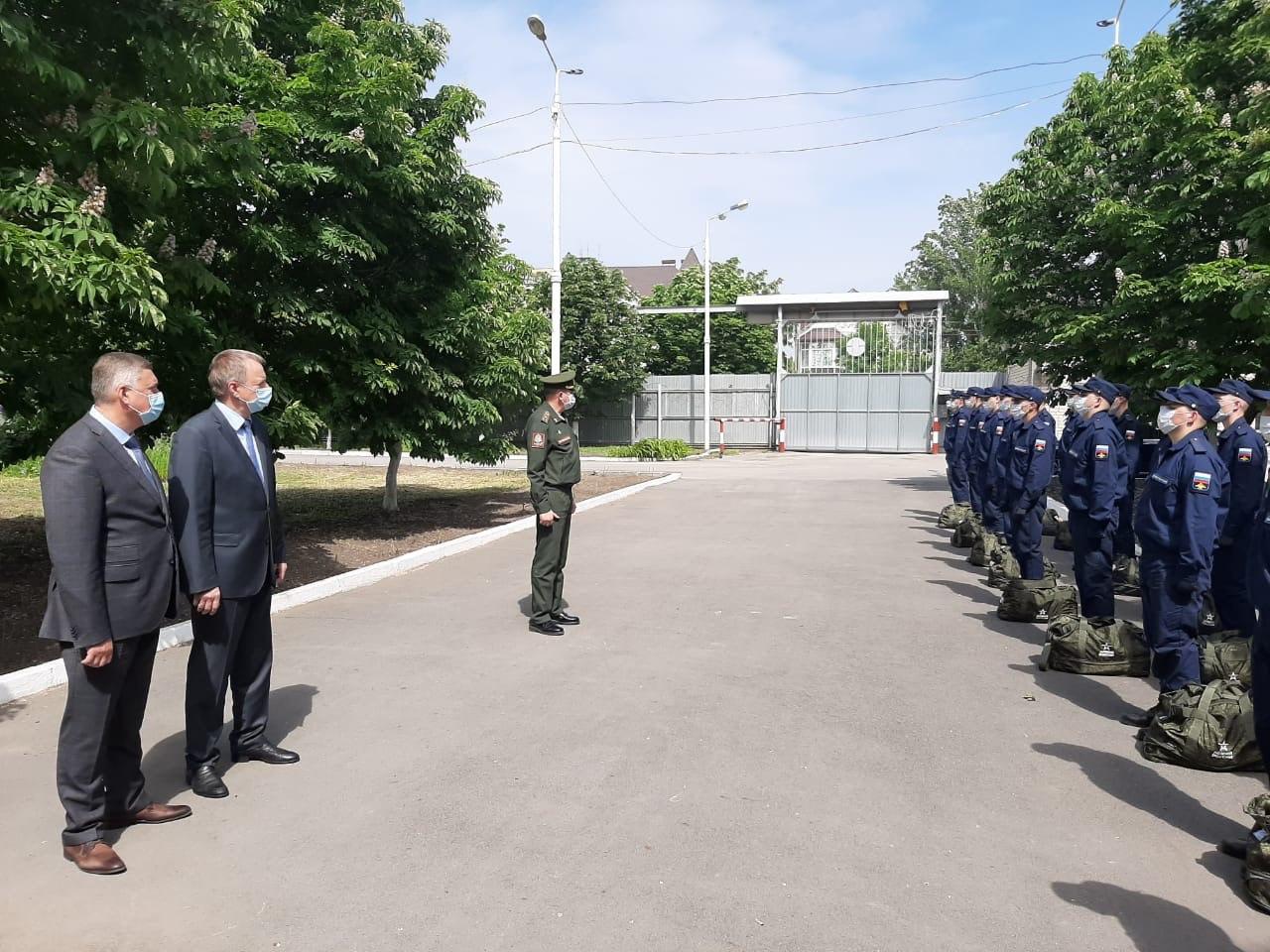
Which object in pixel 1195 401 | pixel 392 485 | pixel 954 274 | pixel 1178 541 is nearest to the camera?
pixel 1178 541

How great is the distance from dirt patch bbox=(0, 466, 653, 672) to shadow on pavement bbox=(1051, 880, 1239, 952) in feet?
20.3

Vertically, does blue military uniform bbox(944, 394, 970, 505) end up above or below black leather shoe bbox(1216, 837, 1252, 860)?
above

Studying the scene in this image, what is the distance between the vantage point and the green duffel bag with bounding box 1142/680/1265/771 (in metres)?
4.48

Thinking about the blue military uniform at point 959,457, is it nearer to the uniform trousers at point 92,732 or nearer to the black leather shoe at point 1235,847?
the black leather shoe at point 1235,847

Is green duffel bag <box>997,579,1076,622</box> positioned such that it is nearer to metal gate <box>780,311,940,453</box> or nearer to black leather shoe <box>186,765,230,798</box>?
black leather shoe <box>186,765,230,798</box>

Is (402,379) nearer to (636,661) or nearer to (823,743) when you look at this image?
(636,661)

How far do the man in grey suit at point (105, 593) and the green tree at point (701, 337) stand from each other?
1440 inches

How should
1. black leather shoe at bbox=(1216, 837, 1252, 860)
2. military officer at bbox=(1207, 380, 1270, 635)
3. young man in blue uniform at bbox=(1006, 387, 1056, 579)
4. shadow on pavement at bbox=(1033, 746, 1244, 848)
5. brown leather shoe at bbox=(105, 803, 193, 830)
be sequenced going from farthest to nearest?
young man in blue uniform at bbox=(1006, 387, 1056, 579)
military officer at bbox=(1207, 380, 1270, 635)
shadow on pavement at bbox=(1033, 746, 1244, 848)
brown leather shoe at bbox=(105, 803, 193, 830)
black leather shoe at bbox=(1216, 837, 1252, 860)

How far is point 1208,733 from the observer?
450 cm

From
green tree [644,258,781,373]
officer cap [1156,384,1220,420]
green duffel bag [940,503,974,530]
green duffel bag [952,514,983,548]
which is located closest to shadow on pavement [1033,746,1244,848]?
officer cap [1156,384,1220,420]

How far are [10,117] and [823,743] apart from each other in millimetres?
6197

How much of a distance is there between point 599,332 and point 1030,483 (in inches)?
995

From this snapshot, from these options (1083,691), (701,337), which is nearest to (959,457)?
(1083,691)

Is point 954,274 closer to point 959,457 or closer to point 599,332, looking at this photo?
point 599,332
